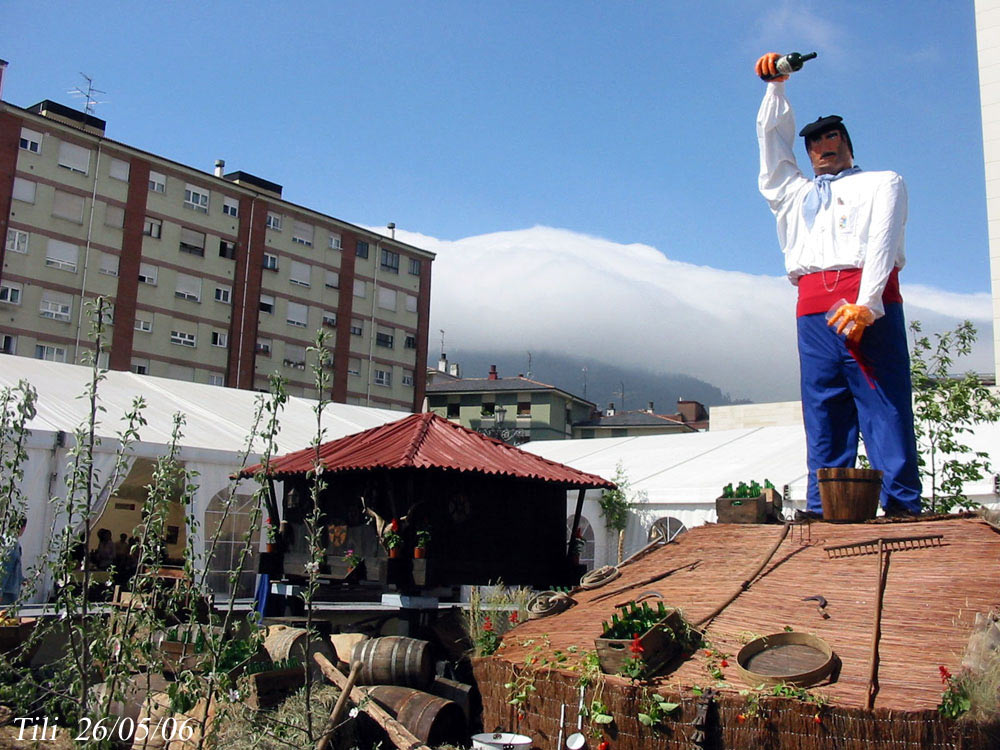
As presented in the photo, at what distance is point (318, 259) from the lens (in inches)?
1837

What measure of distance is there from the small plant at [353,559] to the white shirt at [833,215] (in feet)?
16.0

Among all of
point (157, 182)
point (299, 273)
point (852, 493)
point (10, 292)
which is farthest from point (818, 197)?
point (299, 273)

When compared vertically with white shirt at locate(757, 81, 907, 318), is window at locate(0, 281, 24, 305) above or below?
above

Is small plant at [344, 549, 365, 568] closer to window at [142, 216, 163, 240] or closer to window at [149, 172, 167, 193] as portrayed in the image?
window at [142, 216, 163, 240]

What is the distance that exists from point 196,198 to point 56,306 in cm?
811

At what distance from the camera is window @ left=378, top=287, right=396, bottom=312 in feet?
162

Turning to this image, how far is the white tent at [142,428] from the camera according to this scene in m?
12.5

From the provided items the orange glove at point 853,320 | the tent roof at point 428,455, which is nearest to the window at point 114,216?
the tent roof at point 428,455

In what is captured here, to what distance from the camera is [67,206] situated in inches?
1457

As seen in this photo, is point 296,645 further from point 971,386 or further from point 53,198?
point 53,198

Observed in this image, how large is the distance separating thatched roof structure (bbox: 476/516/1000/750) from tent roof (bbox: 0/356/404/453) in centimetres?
732

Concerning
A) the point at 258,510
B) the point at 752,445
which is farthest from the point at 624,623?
the point at 752,445

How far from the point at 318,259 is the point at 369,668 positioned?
40.5 m

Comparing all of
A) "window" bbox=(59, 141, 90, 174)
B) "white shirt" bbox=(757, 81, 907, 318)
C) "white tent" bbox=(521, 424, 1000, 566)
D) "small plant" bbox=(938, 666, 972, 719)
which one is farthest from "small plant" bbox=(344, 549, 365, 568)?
"window" bbox=(59, 141, 90, 174)
